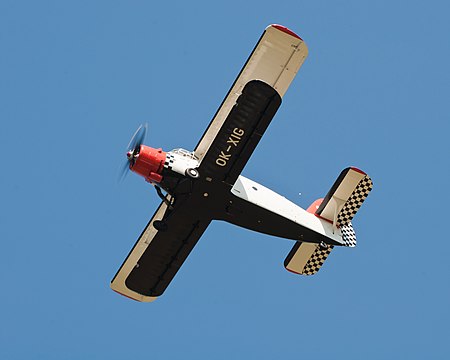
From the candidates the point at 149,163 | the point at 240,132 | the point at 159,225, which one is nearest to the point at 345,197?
the point at 240,132

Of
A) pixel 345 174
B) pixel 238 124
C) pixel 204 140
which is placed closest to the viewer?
pixel 238 124

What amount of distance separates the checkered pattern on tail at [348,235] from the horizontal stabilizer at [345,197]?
0.50 ft

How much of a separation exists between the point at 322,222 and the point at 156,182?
15.8 feet

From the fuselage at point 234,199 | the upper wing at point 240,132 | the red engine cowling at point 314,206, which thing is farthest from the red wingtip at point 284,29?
→ the red engine cowling at point 314,206

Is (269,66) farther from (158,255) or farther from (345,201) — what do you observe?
(158,255)

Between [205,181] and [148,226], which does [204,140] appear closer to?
[205,181]

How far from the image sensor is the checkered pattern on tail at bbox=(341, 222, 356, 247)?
2248 centimetres

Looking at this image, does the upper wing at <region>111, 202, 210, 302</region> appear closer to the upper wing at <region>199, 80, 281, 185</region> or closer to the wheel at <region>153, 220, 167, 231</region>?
the wheel at <region>153, 220, 167, 231</region>

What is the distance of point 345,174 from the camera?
880 inches

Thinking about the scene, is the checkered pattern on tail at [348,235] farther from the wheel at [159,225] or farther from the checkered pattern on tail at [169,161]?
the checkered pattern on tail at [169,161]

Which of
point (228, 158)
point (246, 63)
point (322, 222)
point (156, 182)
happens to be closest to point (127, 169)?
point (156, 182)

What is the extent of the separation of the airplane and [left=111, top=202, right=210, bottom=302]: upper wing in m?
0.03

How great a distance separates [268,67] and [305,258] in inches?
229

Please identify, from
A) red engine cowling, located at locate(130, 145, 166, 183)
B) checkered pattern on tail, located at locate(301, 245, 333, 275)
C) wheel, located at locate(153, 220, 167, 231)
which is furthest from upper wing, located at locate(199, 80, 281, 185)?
checkered pattern on tail, located at locate(301, 245, 333, 275)
